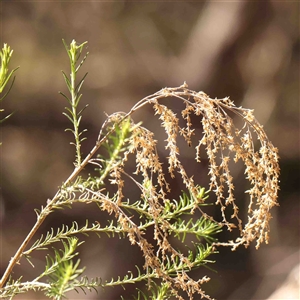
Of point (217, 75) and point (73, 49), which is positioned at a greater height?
point (217, 75)

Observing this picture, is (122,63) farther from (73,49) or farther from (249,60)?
(73,49)

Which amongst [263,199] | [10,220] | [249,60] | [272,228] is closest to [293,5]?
[249,60]

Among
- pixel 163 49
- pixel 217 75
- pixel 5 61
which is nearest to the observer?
pixel 5 61

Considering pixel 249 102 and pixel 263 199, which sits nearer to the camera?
pixel 263 199

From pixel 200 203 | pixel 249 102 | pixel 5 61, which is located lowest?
pixel 200 203

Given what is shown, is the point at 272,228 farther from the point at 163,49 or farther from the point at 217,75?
the point at 163,49

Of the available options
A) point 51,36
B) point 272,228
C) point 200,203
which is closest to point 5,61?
point 200,203

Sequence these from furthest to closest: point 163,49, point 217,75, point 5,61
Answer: point 163,49 < point 217,75 < point 5,61
